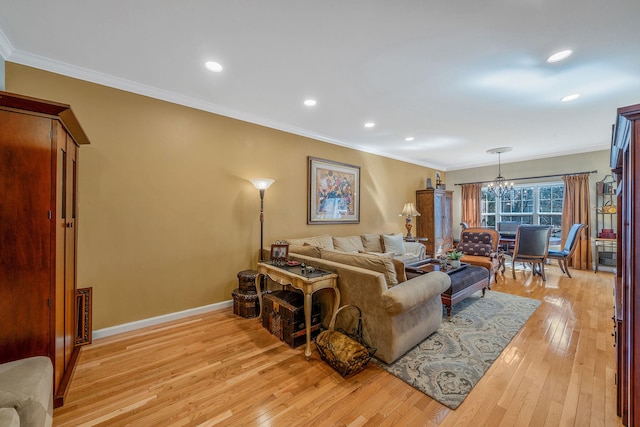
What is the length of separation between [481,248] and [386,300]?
371 cm

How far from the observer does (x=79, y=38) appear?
2006mm

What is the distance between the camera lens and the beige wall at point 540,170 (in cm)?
526

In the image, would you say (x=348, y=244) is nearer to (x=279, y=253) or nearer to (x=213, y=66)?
(x=279, y=253)

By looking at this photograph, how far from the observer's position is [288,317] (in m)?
2.41

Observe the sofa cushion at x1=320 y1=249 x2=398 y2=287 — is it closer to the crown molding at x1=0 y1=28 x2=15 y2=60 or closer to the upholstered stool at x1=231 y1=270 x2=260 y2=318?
the upholstered stool at x1=231 y1=270 x2=260 y2=318

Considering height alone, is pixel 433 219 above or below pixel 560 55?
below

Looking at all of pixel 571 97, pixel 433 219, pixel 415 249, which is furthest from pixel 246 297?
pixel 433 219

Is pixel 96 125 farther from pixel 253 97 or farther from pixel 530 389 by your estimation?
pixel 530 389

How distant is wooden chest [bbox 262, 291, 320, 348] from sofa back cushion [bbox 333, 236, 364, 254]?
5.21ft

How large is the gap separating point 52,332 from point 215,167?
2181 mm

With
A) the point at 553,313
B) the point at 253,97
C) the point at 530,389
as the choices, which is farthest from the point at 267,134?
the point at 553,313

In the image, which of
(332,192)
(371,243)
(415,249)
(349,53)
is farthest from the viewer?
(415,249)

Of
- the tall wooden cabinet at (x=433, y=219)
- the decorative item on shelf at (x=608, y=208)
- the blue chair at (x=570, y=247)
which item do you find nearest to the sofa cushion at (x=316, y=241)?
the tall wooden cabinet at (x=433, y=219)

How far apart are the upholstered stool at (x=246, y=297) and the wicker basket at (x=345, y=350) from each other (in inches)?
44.8
